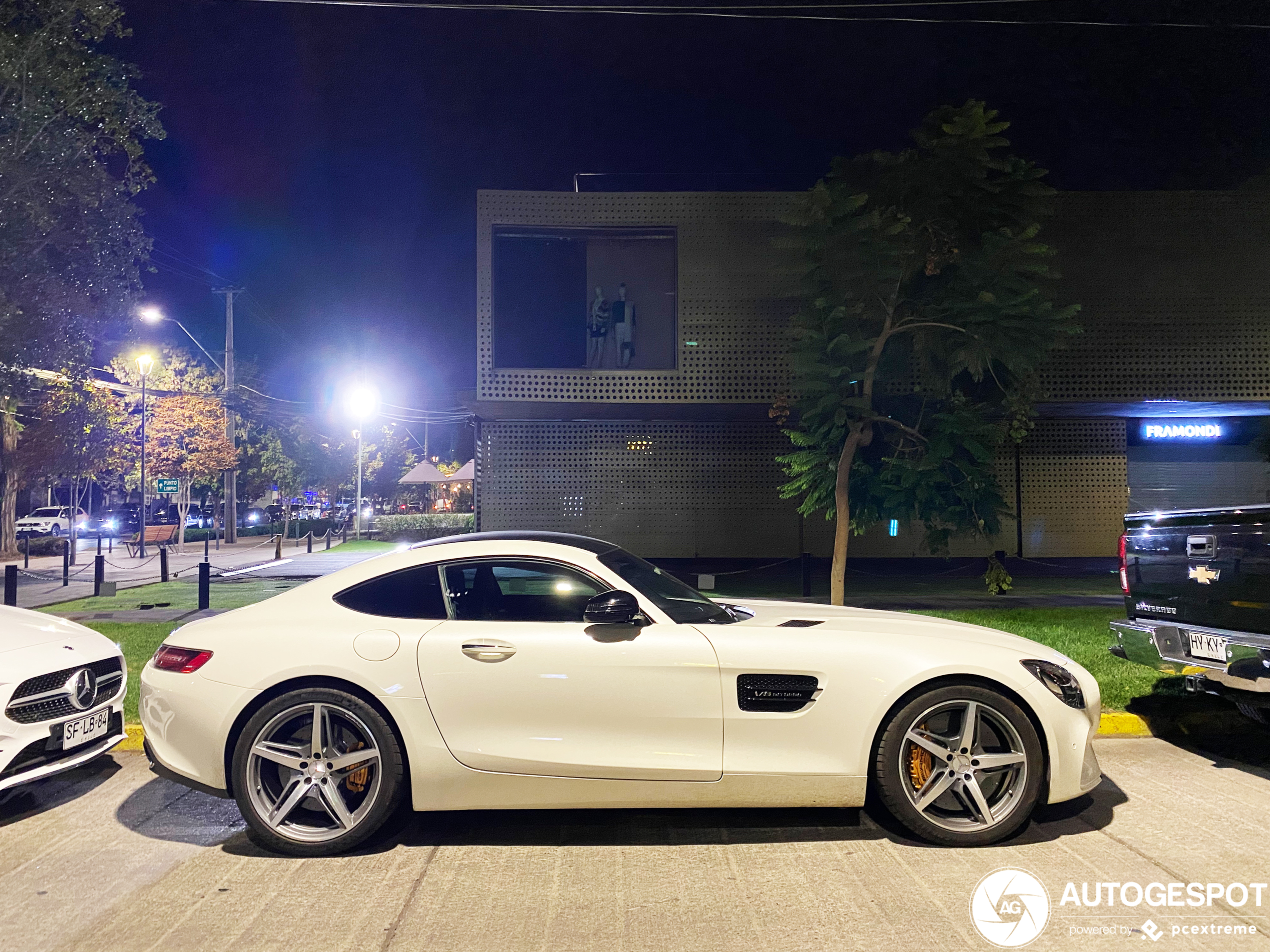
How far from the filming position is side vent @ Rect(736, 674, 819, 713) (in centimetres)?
383

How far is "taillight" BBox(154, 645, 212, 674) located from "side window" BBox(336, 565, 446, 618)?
2.17 feet

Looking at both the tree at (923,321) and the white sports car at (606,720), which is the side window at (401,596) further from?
the tree at (923,321)

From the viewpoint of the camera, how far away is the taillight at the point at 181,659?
4008 mm

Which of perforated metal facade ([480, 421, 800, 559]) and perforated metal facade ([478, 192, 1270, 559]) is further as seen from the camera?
perforated metal facade ([480, 421, 800, 559])

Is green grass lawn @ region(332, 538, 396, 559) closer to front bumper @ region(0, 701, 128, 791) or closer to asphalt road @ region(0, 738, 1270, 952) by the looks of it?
front bumper @ region(0, 701, 128, 791)

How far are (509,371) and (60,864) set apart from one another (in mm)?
16758

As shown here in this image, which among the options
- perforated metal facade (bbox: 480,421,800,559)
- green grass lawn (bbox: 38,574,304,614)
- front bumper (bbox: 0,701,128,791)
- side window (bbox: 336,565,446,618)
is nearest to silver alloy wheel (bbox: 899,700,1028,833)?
side window (bbox: 336,565,446,618)

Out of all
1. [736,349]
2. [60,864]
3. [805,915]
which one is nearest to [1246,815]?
[805,915]

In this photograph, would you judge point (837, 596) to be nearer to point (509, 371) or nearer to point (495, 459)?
point (509, 371)

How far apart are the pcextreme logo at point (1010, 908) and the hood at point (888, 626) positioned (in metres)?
1.02

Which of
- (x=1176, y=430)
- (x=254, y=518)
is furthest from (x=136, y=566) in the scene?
(x=254, y=518)

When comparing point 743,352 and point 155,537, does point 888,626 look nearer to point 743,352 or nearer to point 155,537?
point 743,352

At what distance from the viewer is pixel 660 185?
21.8 metres

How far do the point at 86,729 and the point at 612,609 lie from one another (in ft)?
10.4
